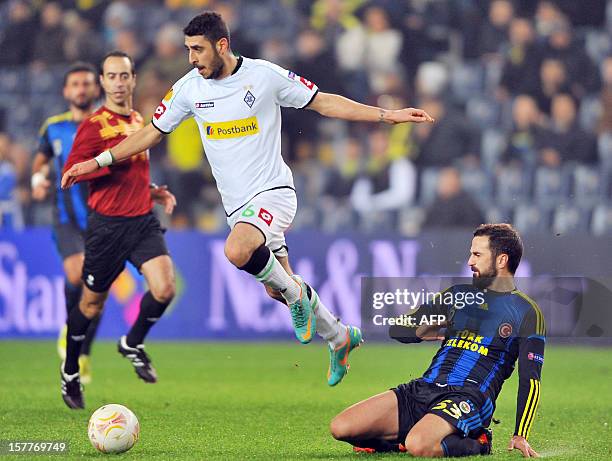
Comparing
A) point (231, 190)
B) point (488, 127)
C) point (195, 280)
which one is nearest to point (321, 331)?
point (231, 190)

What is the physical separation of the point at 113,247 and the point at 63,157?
4.60 ft

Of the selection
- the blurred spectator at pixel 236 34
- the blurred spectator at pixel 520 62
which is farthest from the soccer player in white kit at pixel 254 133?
the blurred spectator at pixel 520 62

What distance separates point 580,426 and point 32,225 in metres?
8.54

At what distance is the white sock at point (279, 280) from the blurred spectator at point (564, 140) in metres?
7.38

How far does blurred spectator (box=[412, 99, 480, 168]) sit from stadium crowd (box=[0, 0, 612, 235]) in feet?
0.07

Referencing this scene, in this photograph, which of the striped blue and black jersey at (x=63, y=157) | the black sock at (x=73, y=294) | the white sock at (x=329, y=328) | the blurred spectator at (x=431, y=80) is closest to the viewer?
the white sock at (x=329, y=328)

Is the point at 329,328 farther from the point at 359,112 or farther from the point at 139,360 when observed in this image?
the point at 139,360

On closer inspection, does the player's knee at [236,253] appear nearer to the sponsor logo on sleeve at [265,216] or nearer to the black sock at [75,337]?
the sponsor logo on sleeve at [265,216]

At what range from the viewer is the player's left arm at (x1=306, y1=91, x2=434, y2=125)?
6609 millimetres

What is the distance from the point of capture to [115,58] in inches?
316

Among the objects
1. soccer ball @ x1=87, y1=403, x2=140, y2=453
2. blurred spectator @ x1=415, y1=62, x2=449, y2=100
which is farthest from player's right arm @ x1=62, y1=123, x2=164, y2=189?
blurred spectator @ x1=415, y1=62, x2=449, y2=100

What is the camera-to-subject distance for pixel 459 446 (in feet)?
18.3

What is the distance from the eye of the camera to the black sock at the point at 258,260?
6.59 meters

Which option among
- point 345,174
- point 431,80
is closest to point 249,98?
point 345,174
